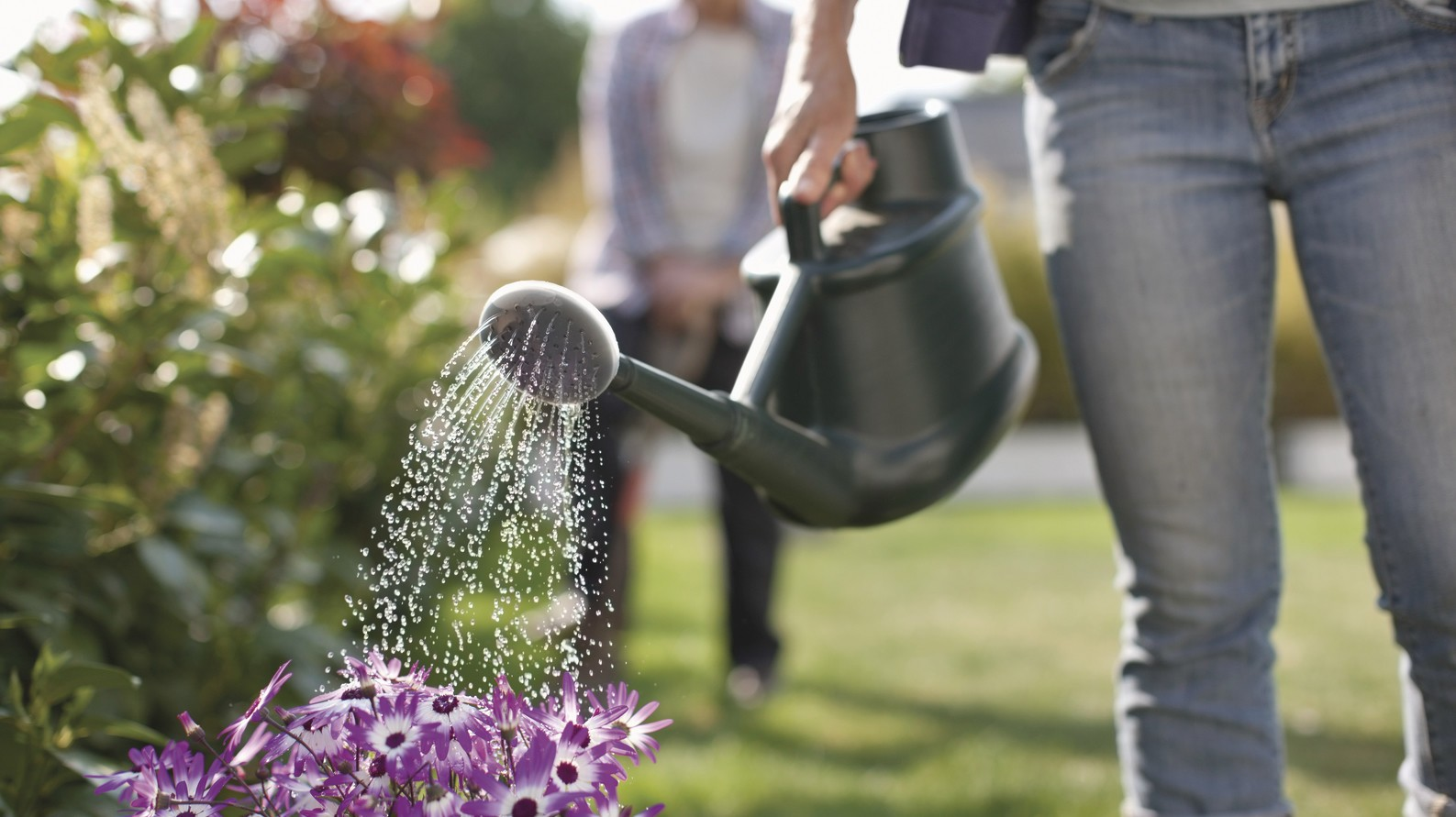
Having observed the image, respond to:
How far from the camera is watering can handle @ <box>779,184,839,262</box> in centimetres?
139

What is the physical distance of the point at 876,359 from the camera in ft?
4.66

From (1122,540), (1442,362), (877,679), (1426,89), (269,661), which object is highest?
(1426,89)

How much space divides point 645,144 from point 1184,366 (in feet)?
6.04

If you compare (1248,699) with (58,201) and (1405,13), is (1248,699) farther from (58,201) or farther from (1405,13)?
(58,201)

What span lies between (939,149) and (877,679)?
193cm

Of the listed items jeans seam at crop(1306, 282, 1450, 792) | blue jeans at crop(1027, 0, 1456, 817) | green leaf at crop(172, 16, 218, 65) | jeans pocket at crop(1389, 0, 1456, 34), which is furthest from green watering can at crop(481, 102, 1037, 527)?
green leaf at crop(172, 16, 218, 65)

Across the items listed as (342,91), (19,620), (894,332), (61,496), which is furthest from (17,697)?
(342,91)

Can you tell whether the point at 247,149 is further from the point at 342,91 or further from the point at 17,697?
the point at 342,91

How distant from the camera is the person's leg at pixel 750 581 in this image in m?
3.12

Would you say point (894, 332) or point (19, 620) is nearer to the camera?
point (19, 620)

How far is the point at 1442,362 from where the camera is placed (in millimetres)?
1328

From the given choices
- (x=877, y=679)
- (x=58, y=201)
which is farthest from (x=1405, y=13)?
(x=877, y=679)

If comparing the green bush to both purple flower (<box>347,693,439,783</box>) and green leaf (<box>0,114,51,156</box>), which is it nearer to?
green leaf (<box>0,114,51,156</box>)

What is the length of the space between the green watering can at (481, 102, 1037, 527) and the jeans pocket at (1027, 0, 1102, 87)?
13 centimetres
